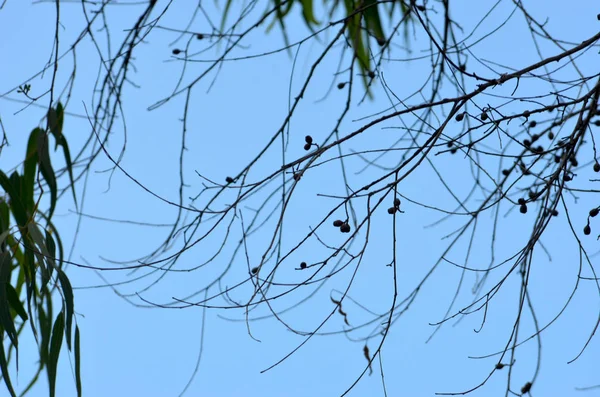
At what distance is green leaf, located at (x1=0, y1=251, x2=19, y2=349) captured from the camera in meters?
1.40

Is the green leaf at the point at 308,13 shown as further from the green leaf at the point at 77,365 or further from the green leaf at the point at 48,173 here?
the green leaf at the point at 77,365

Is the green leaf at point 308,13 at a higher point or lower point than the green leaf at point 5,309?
higher

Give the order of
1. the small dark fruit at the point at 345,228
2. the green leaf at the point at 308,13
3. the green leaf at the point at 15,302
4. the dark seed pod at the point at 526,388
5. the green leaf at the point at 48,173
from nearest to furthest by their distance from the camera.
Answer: the small dark fruit at the point at 345,228
the dark seed pod at the point at 526,388
the green leaf at the point at 15,302
the green leaf at the point at 48,173
the green leaf at the point at 308,13

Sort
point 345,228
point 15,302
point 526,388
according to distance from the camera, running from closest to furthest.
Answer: point 345,228 < point 526,388 < point 15,302

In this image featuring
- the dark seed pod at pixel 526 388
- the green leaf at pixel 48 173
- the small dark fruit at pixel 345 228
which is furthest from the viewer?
the green leaf at pixel 48 173

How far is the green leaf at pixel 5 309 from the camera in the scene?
1.40 m

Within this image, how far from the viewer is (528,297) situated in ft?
4.76

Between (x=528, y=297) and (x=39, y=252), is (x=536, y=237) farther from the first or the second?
(x=39, y=252)

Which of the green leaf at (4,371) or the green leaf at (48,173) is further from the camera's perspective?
the green leaf at (48,173)

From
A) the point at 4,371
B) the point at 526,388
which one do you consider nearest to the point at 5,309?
the point at 4,371

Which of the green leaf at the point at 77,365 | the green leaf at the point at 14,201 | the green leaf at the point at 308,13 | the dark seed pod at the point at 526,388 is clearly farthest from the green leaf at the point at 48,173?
the dark seed pod at the point at 526,388

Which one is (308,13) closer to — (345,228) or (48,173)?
(48,173)

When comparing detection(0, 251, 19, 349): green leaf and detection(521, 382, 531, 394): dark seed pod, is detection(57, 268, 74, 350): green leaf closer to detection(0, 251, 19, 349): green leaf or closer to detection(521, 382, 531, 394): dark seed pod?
detection(0, 251, 19, 349): green leaf

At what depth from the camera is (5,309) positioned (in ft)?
4.64
